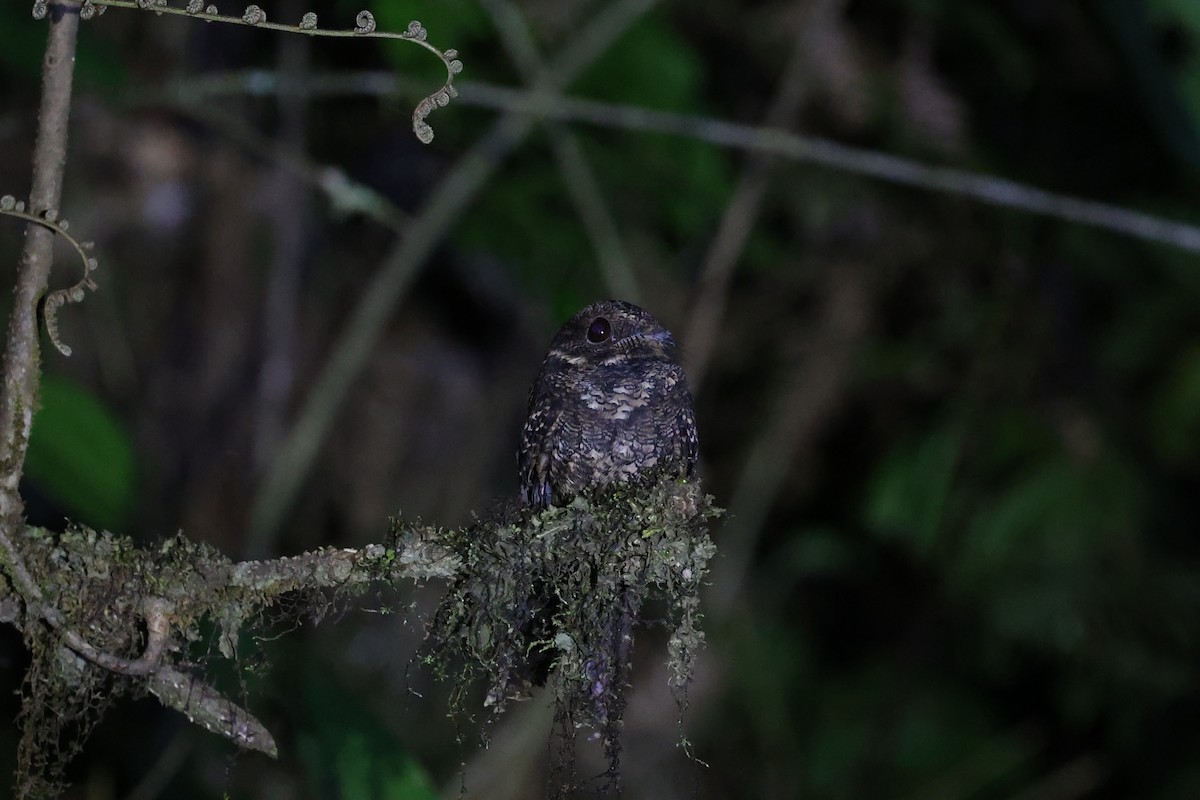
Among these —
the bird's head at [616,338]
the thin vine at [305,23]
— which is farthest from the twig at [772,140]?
the thin vine at [305,23]

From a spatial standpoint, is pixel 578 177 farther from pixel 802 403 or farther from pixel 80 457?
pixel 80 457

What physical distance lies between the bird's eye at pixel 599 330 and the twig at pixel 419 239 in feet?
6.08

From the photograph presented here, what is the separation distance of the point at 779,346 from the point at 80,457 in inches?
143

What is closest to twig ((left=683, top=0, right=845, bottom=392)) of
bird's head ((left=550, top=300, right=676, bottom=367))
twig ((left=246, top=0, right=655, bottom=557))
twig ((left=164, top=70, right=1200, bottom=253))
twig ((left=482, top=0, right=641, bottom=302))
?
twig ((left=482, top=0, right=641, bottom=302))

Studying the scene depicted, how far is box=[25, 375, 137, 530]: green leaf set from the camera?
3.32 meters

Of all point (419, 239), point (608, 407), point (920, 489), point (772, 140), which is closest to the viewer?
point (608, 407)

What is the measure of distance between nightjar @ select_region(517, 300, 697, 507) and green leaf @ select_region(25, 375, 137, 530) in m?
1.47

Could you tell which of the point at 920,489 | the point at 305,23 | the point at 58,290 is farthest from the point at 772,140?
the point at 58,290

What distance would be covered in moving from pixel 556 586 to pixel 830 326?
13.4ft

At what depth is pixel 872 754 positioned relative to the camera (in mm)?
6113

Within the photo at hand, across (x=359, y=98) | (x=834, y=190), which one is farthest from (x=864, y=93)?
(x=359, y=98)

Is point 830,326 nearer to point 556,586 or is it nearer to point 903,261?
point 903,261

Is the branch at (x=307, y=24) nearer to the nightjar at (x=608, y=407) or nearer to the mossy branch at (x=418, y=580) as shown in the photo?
the mossy branch at (x=418, y=580)

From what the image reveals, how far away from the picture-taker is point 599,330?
8.73 ft
